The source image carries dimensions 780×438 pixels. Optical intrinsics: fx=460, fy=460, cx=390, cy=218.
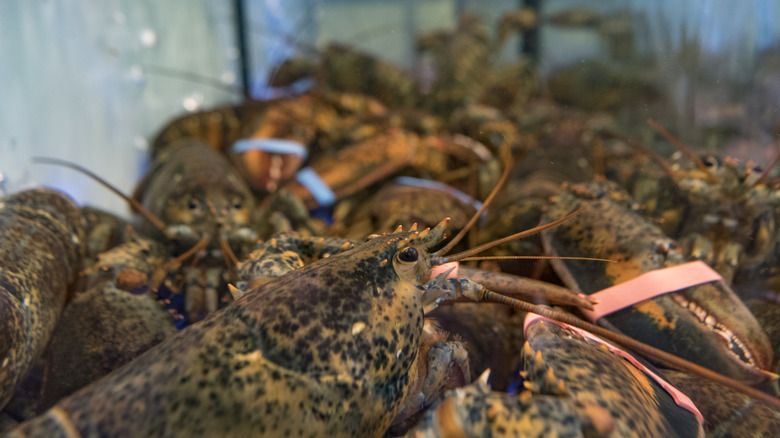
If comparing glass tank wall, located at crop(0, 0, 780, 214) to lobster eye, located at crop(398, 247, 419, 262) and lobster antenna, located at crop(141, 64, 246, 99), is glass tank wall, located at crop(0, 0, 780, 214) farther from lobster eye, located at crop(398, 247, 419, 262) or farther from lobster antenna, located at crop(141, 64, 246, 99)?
lobster eye, located at crop(398, 247, 419, 262)

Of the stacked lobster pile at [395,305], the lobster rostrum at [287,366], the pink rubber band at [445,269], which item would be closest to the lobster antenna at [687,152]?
the stacked lobster pile at [395,305]

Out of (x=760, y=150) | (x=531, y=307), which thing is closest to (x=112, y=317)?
(x=531, y=307)

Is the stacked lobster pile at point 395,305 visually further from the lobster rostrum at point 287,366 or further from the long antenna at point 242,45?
the long antenna at point 242,45

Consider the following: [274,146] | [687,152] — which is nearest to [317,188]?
[274,146]

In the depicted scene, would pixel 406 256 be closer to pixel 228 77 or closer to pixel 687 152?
pixel 687 152

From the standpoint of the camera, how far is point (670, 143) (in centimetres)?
202

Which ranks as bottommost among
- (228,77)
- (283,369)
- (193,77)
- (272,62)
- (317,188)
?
(283,369)

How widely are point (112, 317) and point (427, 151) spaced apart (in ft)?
5.98

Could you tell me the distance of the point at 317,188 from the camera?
2.34 metres

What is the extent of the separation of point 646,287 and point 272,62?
3.51 meters

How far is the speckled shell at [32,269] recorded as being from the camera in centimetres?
110

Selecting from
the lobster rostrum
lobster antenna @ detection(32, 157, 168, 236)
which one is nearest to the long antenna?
lobster antenna @ detection(32, 157, 168, 236)

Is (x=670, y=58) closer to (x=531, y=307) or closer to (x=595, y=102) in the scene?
(x=595, y=102)

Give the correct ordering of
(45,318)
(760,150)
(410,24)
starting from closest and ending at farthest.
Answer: (45,318)
(760,150)
(410,24)
